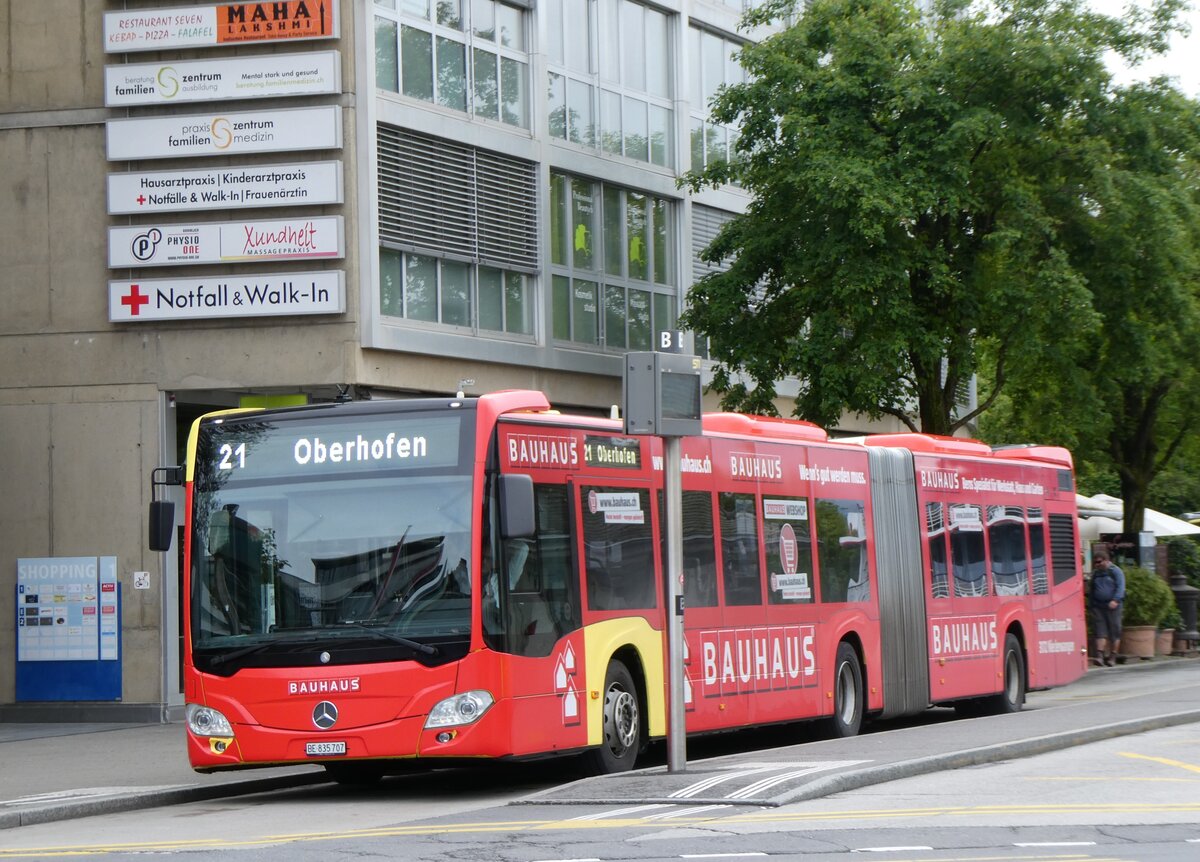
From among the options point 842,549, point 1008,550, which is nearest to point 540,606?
point 842,549

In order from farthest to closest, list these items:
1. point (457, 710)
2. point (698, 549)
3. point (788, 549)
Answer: point (788, 549), point (698, 549), point (457, 710)

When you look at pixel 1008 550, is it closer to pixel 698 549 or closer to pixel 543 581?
pixel 698 549

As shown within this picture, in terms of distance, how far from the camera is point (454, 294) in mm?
26109

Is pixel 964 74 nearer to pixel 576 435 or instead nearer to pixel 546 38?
pixel 546 38

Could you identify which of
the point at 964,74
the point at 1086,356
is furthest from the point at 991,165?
the point at 1086,356

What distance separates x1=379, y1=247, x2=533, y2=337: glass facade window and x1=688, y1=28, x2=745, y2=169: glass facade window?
6270 mm

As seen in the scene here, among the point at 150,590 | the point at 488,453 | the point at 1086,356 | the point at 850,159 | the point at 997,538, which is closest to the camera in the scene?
the point at 488,453

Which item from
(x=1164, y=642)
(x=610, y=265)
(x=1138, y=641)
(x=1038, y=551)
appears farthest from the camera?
(x=1164, y=642)

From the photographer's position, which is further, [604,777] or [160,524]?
[160,524]

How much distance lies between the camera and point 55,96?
84.1ft

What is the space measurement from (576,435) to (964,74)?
14.3m

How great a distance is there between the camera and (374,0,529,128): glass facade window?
82.9ft

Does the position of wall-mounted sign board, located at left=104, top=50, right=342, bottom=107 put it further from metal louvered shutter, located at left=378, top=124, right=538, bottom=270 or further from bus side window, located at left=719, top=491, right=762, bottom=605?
bus side window, located at left=719, top=491, right=762, bottom=605

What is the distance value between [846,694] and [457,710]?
23.3ft
